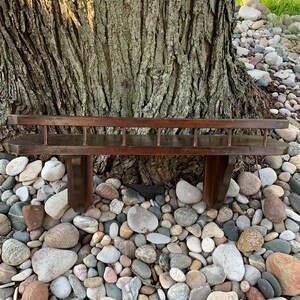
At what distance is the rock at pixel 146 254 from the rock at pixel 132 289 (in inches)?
2.5

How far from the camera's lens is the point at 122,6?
3.71ft

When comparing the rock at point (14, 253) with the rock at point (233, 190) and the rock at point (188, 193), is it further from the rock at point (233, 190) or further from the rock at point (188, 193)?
the rock at point (233, 190)

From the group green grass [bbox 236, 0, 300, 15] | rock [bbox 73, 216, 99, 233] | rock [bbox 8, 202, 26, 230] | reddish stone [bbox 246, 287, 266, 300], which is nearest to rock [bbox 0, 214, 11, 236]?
rock [bbox 8, 202, 26, 230]

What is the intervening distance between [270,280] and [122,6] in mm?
929

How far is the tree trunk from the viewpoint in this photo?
45.5 inches

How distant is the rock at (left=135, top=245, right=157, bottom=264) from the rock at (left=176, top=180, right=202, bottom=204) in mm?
206

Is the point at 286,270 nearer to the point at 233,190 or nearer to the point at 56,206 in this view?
the point at 233,190

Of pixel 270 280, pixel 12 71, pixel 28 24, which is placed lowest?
pixel 270 280

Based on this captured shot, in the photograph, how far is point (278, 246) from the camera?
119 cm

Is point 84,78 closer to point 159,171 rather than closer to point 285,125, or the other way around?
point 159,171

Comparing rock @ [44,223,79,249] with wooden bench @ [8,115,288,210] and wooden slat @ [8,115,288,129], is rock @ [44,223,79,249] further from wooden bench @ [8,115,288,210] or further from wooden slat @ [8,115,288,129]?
wooden slat @ [8,115,288,129]

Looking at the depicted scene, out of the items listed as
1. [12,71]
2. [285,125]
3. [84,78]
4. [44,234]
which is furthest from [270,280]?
[12,71]

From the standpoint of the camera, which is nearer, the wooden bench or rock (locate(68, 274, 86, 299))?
the wooden bench

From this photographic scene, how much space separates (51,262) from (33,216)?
0.17m
